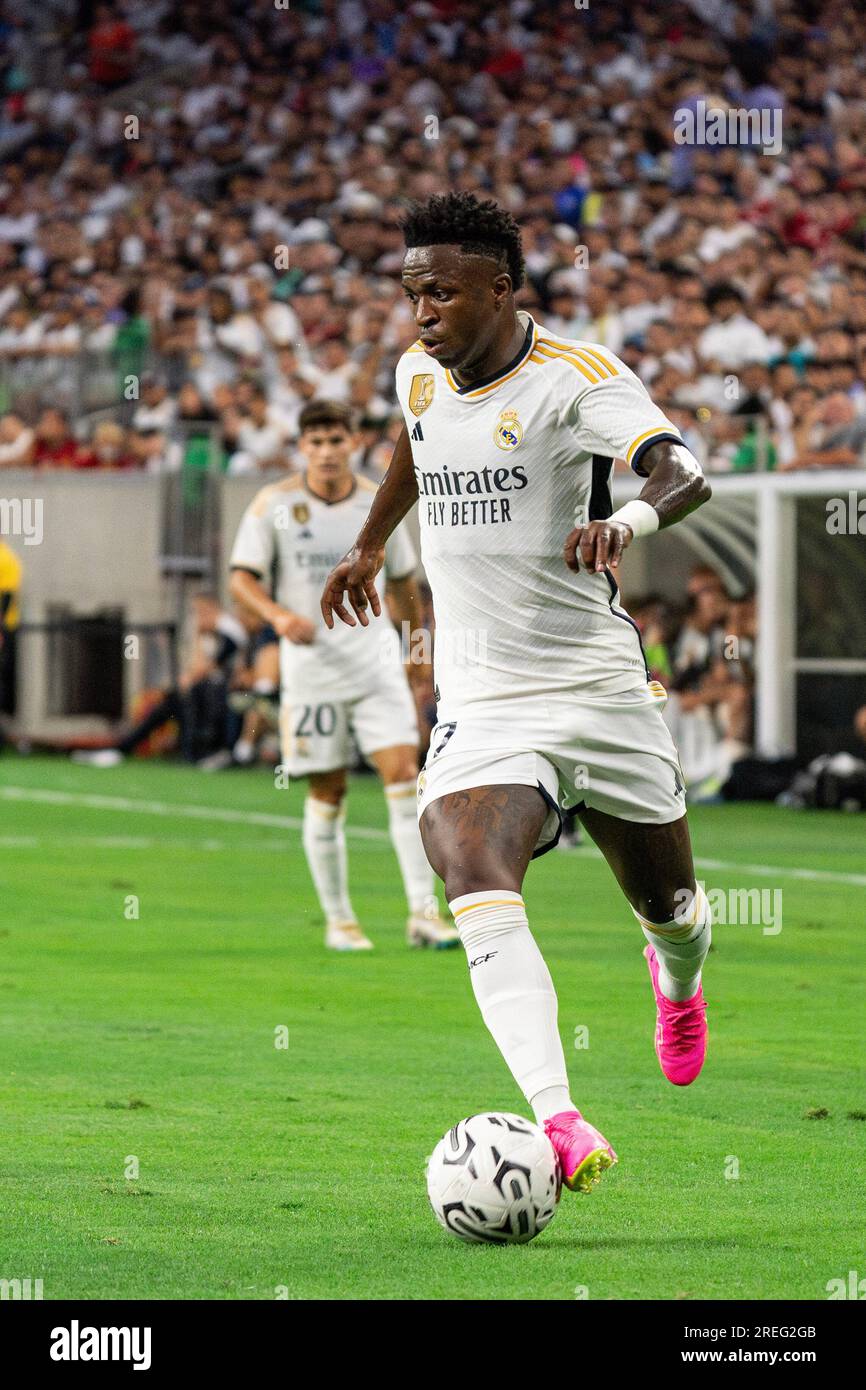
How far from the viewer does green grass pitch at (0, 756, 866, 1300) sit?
4617mm

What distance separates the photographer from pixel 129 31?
99.3 feet

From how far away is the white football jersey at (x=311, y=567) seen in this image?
A: 10.4m

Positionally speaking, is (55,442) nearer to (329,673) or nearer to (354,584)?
(329,673)

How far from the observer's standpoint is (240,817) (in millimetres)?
17016

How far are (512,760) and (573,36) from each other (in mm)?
23880

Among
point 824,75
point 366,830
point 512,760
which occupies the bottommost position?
→ point 366,830

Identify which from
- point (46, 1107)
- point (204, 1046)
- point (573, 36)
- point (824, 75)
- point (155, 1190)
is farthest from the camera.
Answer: point (573, 36)

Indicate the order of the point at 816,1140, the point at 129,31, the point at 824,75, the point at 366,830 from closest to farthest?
1. the point at 816,1140
2. the point at 366,830
3. the point at 824,75
4. the point at 129,31

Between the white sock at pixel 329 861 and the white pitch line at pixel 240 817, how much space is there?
148 inches

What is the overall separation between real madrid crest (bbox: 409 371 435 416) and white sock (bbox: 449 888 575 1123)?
1222 mm

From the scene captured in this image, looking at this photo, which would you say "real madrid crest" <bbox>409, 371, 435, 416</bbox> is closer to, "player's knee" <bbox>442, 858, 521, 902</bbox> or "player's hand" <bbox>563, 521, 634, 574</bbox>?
"player's hand" <bbox>563, 521, 634, 574</bbox>
